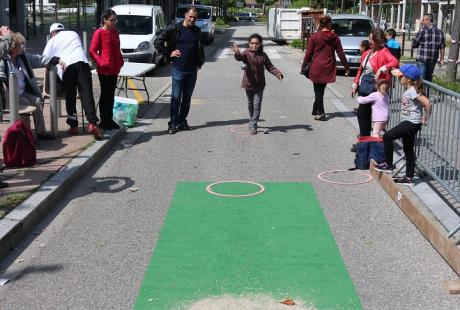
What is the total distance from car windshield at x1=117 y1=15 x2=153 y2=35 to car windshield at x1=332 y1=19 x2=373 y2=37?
247 inches

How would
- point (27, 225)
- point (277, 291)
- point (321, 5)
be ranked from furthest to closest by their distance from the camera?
point (321, 5) < point (27, 225) < point (277, 291)

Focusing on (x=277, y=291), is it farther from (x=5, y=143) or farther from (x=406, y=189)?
(x=5, y=143)

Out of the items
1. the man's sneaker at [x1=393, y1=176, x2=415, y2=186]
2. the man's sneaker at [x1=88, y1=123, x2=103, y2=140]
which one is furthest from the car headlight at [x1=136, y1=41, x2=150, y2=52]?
the man's sneaker at [x1=393, y1=176, x2=415, y2=186]

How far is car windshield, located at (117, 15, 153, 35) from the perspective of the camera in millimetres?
21234

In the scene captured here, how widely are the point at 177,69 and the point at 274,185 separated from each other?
143 inches

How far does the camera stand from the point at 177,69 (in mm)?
10594

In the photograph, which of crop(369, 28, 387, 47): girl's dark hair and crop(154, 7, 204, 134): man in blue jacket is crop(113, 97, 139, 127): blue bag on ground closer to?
crop(154, 7, 204, 134): man in blue jacket

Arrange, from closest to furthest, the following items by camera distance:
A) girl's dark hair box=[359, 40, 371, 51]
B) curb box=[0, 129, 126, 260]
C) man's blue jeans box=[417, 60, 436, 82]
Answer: curb box=[0, 129, 126, 260] < girl's dark hair box=[359, 40, 371, 51] < man's blue jeans box=[417, 60, 436, 82]

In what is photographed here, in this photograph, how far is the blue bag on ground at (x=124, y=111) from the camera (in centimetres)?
1110

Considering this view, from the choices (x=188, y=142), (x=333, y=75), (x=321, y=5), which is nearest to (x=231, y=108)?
(x=333, y=75)

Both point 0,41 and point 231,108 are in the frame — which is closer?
point 0,41

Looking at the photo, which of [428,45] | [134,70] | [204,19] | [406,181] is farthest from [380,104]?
[204,19]

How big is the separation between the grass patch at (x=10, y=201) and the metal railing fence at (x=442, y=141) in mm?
4105

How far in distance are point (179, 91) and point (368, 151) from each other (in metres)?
3.57
